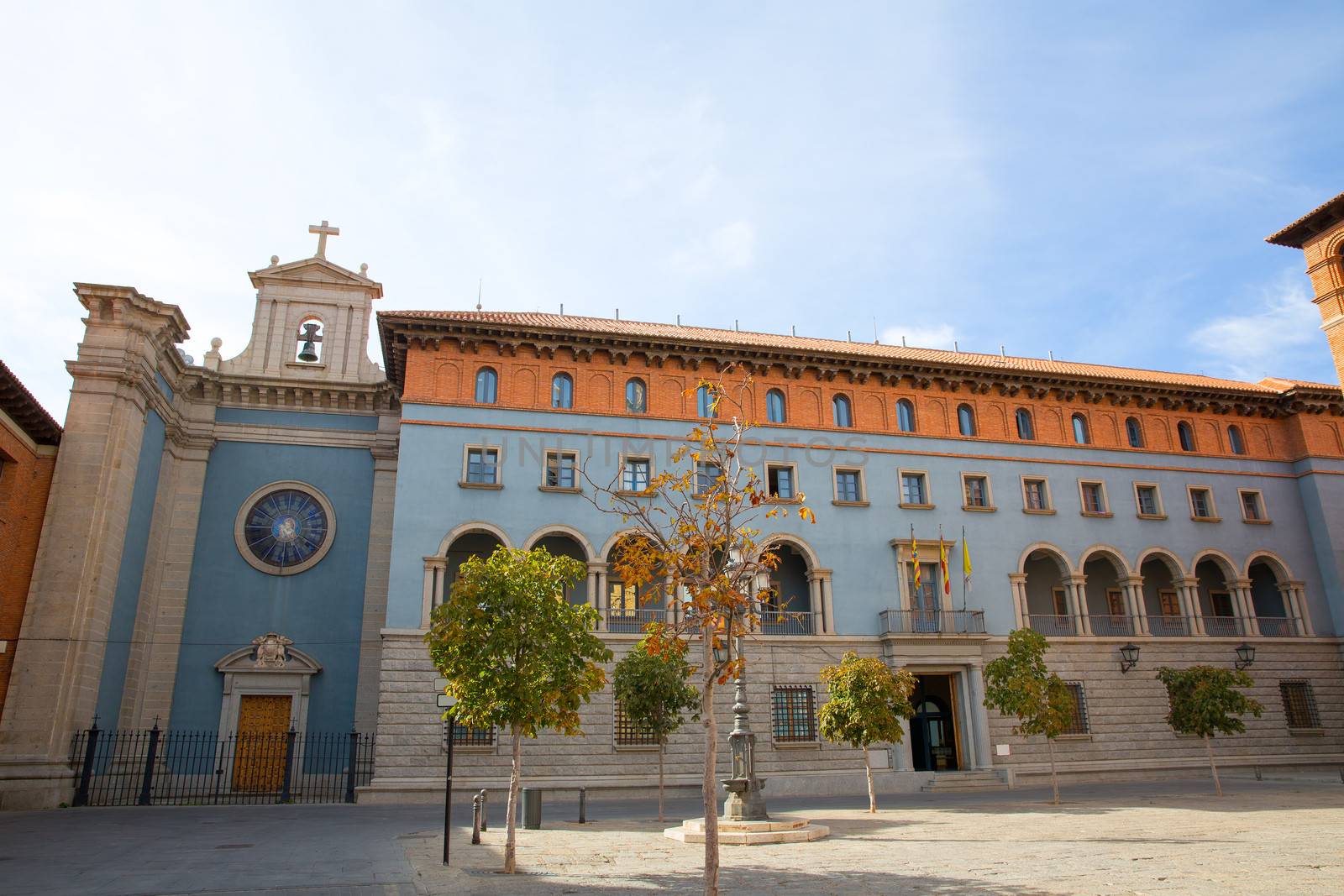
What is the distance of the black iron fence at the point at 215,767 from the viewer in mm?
23500

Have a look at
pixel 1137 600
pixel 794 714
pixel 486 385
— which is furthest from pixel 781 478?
pixel 1137 600

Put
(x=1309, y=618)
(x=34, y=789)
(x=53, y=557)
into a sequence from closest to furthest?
1. (x=34, y=789)
2. (x=53, y=557)
3. (x=1309, y=618)

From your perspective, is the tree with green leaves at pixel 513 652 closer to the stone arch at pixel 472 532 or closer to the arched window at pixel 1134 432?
the stone arch at pixel 472 532

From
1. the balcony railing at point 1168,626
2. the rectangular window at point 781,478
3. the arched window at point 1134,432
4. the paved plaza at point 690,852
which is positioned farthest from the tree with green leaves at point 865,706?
the arched window at point 1134,432

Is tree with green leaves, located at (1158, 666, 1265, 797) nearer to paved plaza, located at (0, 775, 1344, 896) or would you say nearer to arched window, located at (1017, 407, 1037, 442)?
paved plaza, located at (0, 775, 1344, 896)

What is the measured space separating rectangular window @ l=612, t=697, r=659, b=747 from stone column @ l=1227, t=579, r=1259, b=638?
21.8 meters

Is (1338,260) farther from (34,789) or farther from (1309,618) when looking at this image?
(34,789)

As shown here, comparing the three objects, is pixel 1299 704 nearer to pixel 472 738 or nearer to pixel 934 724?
pixel 934 724

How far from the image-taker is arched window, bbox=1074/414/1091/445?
1297 inches

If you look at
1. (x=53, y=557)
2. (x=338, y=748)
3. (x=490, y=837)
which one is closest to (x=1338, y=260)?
(x=490, y=837)

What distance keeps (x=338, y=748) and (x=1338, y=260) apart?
3550cm

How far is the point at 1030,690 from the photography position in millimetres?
22672

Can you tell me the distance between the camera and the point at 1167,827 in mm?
16266

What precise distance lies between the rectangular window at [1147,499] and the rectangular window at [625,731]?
1973 centimetres
